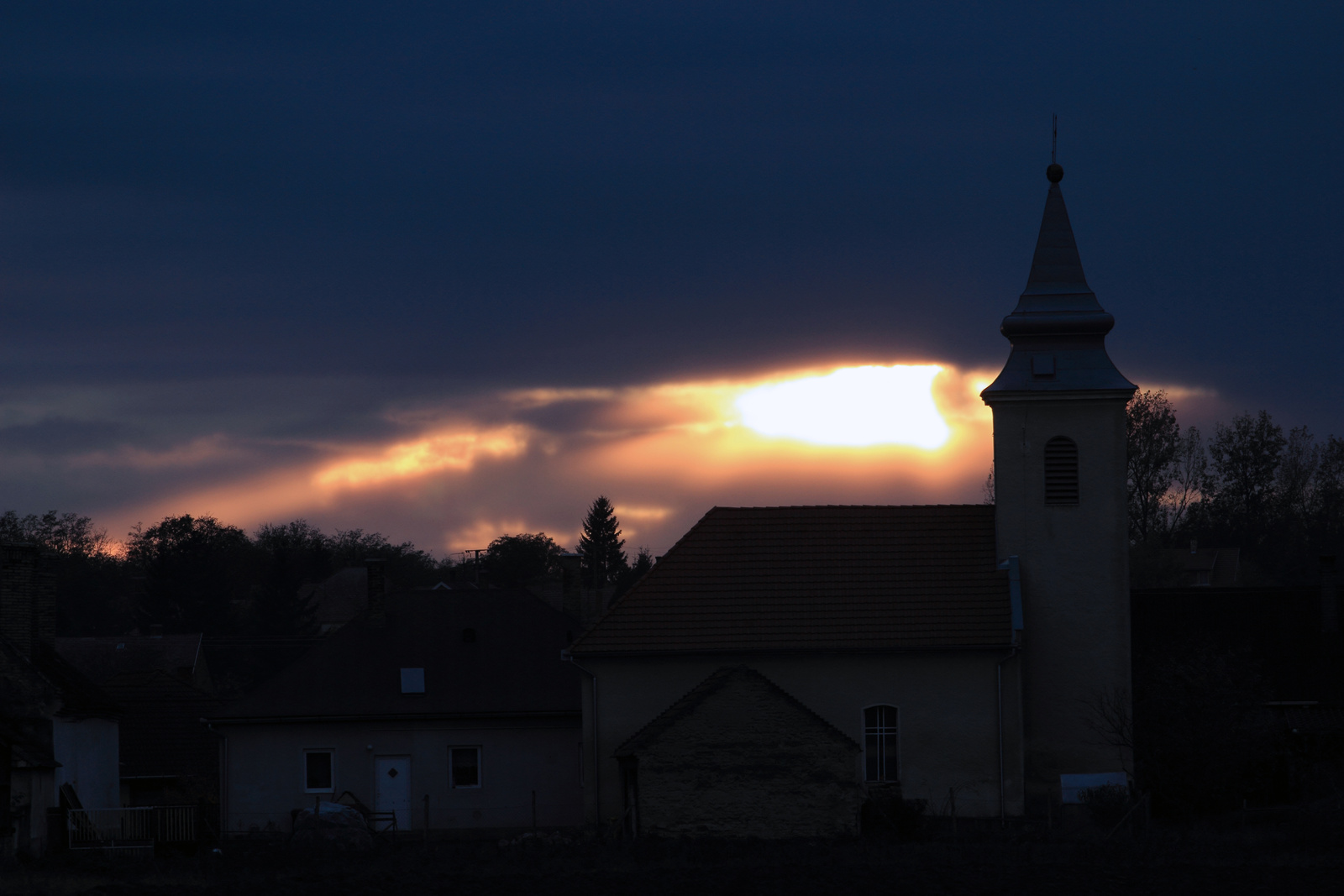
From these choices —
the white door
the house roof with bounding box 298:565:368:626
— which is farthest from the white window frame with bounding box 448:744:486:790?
the house roof with bounding box 298:565:368:626

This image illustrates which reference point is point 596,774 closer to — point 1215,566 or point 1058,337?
point 1058,337

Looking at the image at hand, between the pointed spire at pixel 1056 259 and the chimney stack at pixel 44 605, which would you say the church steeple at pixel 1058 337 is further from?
the chimney stack at pixel 44 605

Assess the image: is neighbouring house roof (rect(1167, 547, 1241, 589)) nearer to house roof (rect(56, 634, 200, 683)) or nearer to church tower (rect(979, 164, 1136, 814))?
church tower (rect(979, 164, 1136, 814))

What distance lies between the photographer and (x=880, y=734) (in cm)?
3566

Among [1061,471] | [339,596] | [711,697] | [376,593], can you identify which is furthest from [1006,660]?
[339,596]

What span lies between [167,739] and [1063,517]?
2482 cm

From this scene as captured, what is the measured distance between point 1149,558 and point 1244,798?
101 ft

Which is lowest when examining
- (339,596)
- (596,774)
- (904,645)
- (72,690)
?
(596,774)

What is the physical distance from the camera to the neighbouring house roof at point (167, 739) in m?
43.6

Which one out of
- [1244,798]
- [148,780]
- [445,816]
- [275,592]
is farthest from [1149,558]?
[275,592]

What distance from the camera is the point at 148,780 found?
144ft

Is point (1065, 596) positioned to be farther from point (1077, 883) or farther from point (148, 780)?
point (148, 780)

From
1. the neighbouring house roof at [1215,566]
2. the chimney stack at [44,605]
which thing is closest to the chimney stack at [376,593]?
the chimney stack at [44,605]

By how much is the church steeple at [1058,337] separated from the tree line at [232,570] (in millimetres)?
38753
